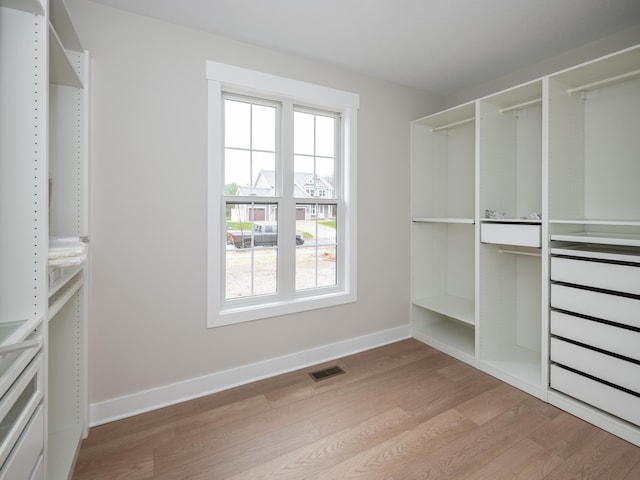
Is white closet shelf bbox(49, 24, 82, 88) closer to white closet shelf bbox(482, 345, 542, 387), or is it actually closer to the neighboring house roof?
the neighboring house roof

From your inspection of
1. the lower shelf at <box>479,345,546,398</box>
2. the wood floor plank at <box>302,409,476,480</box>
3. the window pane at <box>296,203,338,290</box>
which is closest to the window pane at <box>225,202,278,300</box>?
the window pane at <box>296,203,338,290</box>

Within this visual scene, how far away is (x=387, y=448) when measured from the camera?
1.80 metres

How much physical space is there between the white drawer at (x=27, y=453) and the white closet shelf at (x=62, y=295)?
39cm

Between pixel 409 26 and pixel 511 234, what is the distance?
170 centimetres

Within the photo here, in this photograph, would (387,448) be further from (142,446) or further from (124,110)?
(124,110)

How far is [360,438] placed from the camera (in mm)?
1881

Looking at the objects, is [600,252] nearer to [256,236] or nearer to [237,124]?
[256,236]

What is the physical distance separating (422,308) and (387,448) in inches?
73.5

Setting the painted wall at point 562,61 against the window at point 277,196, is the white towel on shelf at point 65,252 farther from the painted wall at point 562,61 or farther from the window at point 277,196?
the painted wall at point 562,61

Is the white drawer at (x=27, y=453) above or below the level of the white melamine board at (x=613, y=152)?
below

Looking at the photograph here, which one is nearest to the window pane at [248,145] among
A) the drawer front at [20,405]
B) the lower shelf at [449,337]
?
the drawer front at [20,405]

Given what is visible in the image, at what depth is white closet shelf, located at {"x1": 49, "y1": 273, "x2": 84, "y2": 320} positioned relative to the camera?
1352 millimetres

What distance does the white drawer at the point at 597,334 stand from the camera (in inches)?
71.1

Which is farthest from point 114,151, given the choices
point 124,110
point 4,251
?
point 4,251
